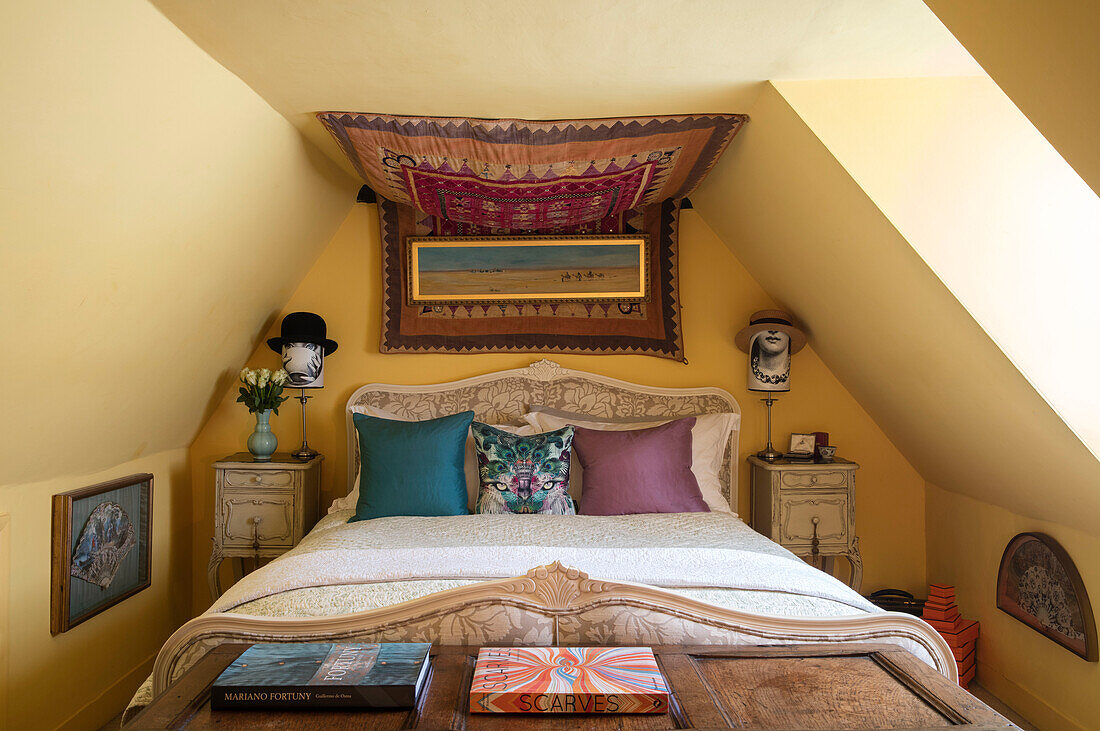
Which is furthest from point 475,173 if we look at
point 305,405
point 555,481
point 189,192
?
point 305,405

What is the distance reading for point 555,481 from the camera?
9.63 ft

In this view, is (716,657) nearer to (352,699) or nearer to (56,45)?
(352,699)

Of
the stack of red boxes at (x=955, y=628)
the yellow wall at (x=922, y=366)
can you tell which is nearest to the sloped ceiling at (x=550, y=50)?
the yellow wall at (x=922, y=366)

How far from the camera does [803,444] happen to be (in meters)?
3.40

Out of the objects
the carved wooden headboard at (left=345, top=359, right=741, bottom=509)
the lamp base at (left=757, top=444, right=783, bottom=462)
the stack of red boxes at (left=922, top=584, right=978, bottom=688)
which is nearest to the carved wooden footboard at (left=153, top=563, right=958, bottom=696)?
the stack of red boxes at (left=922, top=584, right=978, bottom=688)

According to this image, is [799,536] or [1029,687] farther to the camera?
[799,536]

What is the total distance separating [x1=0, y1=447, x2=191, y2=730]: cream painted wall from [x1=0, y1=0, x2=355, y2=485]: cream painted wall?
13 cm

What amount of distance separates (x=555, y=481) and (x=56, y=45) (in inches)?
81.6

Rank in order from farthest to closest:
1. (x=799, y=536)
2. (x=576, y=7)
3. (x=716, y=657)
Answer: (x=799, y=536)
(x=576, y=7)
(x=716, y=657)

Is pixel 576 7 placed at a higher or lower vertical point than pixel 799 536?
higher

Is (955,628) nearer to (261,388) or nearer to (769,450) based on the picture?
(769,450)

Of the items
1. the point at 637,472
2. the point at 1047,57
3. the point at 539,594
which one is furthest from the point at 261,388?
the point at 1047,57

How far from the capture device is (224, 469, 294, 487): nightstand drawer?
125 inches

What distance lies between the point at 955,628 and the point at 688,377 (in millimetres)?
1530
